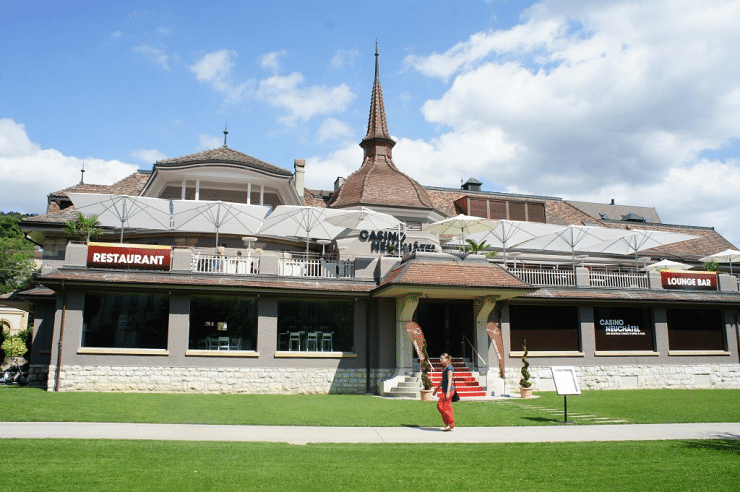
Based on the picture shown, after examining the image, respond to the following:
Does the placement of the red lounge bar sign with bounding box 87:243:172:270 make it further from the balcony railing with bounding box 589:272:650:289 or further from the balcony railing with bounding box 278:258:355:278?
the balcony railing with bounding box 589:272:650:289

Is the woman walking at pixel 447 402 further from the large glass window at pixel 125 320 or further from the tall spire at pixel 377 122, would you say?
the tall spire at pixel 377 122

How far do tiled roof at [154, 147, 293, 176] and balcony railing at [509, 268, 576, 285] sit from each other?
11.7m

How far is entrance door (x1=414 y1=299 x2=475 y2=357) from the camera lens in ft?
80.6

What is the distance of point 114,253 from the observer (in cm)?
2123

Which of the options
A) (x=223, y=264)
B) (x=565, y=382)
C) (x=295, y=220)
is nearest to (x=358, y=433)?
(x=565, y=382)

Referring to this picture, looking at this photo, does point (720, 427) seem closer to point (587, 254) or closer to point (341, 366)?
point (341, 366)

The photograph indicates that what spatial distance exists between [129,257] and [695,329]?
81.0 ft

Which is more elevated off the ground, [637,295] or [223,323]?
[637,295]

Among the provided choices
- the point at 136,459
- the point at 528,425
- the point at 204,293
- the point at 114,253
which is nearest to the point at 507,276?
the point at 528,425

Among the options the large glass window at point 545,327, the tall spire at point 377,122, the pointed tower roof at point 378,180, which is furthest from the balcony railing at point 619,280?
the tall spire at point 377,122

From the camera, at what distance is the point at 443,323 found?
24984 mm

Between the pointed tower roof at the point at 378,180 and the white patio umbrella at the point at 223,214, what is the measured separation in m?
7.03

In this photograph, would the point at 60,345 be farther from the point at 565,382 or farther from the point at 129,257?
the point at 565,382

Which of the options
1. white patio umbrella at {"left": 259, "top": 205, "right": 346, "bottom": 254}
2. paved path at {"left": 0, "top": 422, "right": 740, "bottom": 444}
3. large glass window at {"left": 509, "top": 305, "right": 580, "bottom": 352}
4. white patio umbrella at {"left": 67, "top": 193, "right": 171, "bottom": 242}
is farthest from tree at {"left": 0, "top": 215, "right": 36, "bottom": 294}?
paved path at {"left": 0, "top": 422, "right": 740, "bottom": 444}
